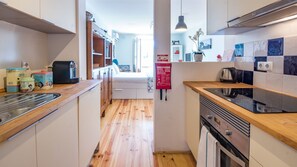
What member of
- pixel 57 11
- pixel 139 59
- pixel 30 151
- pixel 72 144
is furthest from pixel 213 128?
pixel 139 59

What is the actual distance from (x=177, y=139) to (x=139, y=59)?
795 centimetres

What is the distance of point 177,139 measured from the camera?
9.04 feet

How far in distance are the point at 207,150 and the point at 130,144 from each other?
1.58 meters

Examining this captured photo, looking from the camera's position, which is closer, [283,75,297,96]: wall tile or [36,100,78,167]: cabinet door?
[36,100,78,167]: cabinet door

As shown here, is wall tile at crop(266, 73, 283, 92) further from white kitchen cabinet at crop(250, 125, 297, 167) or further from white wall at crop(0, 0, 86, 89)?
white wall at crop(0, 0, 86, 89)

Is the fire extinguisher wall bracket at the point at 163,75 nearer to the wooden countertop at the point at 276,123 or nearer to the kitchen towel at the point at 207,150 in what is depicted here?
the kitchen towel at the point at 207,150

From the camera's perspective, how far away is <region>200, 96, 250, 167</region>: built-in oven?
121 centimetres

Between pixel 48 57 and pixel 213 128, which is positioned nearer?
pixel 213 128

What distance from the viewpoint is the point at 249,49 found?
7.64ft

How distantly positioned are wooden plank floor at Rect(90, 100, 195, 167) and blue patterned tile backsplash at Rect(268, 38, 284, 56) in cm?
135

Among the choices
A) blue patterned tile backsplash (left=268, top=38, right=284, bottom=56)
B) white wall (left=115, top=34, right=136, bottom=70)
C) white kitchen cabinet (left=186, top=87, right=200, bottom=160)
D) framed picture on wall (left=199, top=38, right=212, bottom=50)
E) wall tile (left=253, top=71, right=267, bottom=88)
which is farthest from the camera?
white wall (left=115, top=34, right=136, bottom=70)

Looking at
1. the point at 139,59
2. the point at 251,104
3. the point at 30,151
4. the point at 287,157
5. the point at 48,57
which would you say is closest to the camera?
the point at 287,157

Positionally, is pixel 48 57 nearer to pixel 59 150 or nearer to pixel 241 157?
pixel 59 150

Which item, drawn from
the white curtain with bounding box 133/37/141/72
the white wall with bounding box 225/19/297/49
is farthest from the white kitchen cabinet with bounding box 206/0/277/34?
the white curtain with bounding box 133/37/141/72
